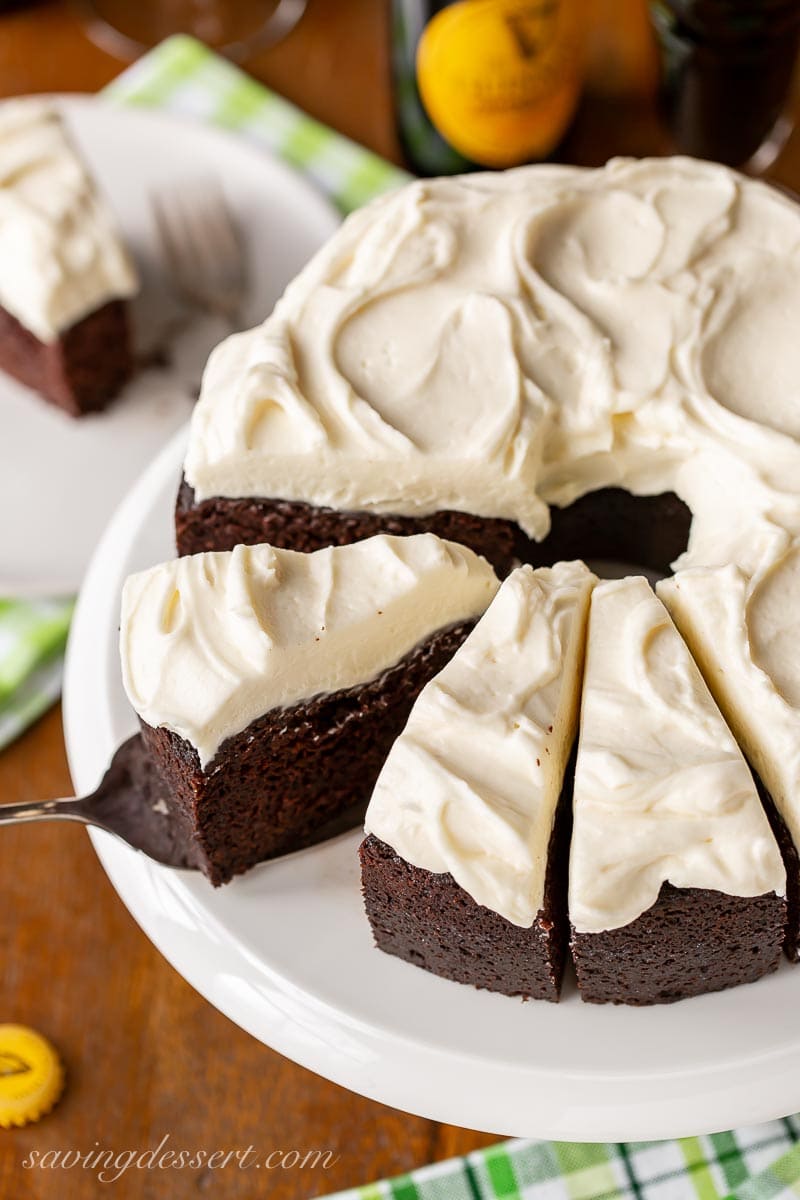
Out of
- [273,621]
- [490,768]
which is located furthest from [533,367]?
[490,768]

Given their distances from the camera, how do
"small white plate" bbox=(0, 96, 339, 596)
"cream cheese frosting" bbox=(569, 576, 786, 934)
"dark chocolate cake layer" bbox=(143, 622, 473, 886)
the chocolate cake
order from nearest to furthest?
"cream cheese frosting" bbox=(569, 576, 786, 934) → the chocolate cake → "dark chocolate cake layer" bbox=(143, 622, 473, 886) → "small white plate" bbox=(0, 96, 339, 596)

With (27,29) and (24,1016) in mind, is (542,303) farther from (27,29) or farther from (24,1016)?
(27,29)

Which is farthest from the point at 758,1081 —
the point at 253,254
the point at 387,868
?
the point at 253,254

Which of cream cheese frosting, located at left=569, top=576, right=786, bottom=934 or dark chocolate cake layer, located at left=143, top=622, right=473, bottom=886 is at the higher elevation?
cream cheese frosting, located at left=569, top=576, right=786, bottom=934

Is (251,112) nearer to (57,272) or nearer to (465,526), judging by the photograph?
(57,272)

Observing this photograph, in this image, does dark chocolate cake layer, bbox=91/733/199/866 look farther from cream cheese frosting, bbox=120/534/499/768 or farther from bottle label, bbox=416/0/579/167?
bottle label, bbox=416/0/579/167

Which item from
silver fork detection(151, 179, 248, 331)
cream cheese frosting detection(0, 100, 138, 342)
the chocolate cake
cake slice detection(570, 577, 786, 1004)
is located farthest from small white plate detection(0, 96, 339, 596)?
cake slice detection(570, 577, 786, 1004)
